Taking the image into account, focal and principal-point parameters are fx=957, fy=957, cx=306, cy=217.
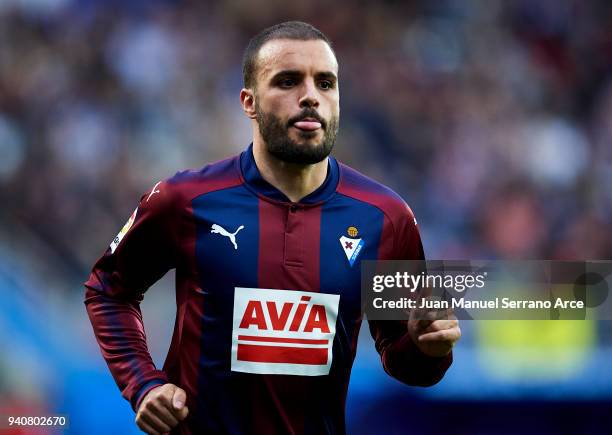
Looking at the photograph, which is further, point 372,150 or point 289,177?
point 372,150

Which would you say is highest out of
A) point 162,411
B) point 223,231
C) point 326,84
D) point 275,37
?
point 275,37

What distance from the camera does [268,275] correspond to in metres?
3.15

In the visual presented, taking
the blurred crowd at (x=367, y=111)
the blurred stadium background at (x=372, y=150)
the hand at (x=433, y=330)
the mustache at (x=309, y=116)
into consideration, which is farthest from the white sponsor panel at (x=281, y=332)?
the blurred crowd at (x=367, y=111)

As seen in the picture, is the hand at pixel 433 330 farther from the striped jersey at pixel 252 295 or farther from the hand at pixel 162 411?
the hand at pixel 162 411

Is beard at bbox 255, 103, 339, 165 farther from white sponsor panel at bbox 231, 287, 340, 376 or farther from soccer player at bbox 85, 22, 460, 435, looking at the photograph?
white sponsor panel at bbox 231, 287, 340, 376

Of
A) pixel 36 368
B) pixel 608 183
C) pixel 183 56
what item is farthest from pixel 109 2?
pixel 608 183

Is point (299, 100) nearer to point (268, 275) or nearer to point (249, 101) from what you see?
point (249, 101)

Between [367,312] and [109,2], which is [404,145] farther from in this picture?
[367,312]

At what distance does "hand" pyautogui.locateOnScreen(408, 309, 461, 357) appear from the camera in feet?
9.74

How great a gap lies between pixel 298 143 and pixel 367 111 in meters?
5.48

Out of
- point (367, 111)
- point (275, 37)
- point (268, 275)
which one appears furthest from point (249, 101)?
point (367, 111)

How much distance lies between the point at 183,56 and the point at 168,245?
5.35 meters

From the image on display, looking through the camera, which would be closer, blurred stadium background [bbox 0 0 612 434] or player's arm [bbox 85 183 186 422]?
player's arm [bbox 85 183 186 422]

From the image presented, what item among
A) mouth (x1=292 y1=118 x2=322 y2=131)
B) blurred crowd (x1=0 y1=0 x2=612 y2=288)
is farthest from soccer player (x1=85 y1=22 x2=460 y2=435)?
blurred crowd (x1=0 y1=0 x2=612 y2=288)
